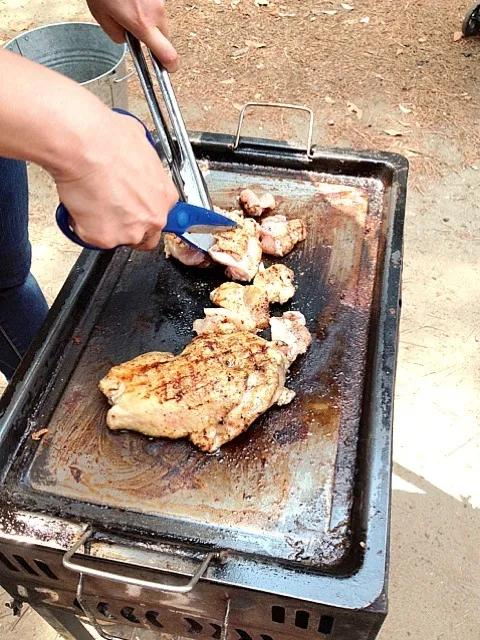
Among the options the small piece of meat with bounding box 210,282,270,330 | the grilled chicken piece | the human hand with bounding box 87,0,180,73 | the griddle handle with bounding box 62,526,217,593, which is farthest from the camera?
the small piece of meat with bounding box 210,282,270,330

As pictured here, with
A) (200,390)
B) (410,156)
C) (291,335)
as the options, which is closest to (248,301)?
(291,335)

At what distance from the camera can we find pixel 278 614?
1.59 m

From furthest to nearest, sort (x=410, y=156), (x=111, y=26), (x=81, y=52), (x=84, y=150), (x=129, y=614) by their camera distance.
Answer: (x=410, y=156) < (x=81, y=52) < (x=111, y=26) < (x=129, y=614) < (x=84, y=150)

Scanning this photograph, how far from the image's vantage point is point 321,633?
162 centimetres

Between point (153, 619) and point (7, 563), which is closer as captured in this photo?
point (7, 563)

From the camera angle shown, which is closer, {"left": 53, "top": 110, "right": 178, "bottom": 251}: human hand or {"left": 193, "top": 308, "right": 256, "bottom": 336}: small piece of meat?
{"left": 53, "top": 110, "right": 178, "bottom": 251}: human hand

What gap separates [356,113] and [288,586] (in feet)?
14.6

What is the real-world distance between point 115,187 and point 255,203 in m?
1.24

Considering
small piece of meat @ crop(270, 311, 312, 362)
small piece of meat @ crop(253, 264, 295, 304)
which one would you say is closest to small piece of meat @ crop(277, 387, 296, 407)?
small piece of meat @ crop(270, 311, 312, 362)

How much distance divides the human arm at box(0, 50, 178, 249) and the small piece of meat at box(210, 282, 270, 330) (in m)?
0.72

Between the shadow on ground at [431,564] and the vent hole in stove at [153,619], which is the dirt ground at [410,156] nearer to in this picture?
the shadow on ground at [431,564]

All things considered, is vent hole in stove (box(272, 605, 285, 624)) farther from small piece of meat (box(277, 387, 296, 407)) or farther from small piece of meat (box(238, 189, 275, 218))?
small piece of meat (box(238, 189, 275, 218))

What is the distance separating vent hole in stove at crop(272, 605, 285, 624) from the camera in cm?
156

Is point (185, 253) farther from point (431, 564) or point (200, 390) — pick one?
point (431, 564)
